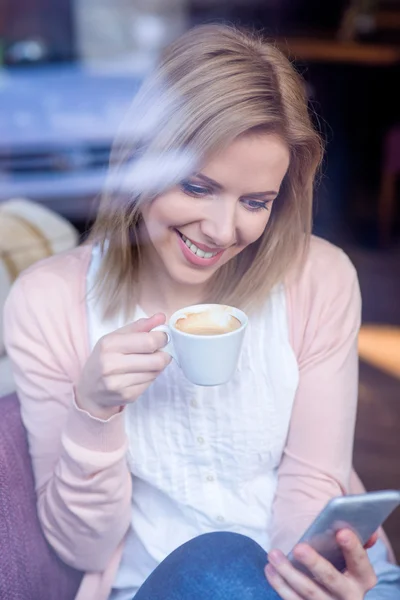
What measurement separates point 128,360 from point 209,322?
0.33 feet

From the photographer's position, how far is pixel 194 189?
0.75 meters

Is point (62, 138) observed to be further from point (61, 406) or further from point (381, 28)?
point (381, 28)

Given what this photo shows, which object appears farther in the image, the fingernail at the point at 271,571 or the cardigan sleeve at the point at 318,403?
the cardigan sleeve at the point at 318,403

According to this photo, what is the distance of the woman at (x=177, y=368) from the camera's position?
0.74 meters

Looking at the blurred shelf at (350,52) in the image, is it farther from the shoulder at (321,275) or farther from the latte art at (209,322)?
the latte art at (209,322)

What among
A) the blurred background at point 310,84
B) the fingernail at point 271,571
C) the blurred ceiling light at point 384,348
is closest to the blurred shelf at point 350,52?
→ the blurred background at point 310,84

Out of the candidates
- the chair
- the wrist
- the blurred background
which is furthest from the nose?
the chair

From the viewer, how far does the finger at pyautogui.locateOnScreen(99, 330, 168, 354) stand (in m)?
0.71

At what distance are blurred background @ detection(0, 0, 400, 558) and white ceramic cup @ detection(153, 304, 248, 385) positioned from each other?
4.17 feet

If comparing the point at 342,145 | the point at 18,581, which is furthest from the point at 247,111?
the point at 342,145

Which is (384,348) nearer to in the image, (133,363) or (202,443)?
(202,443)

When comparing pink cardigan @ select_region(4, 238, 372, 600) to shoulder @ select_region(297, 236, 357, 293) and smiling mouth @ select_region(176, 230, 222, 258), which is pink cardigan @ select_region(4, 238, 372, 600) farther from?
smiling mouth @ select_region(176, 230, 222, 258)

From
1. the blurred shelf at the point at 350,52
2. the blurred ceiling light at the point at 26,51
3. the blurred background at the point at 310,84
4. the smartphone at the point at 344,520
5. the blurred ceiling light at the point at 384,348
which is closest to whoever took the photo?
the smartphone at the point at 344,520

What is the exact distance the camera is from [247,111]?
28.7 inches
